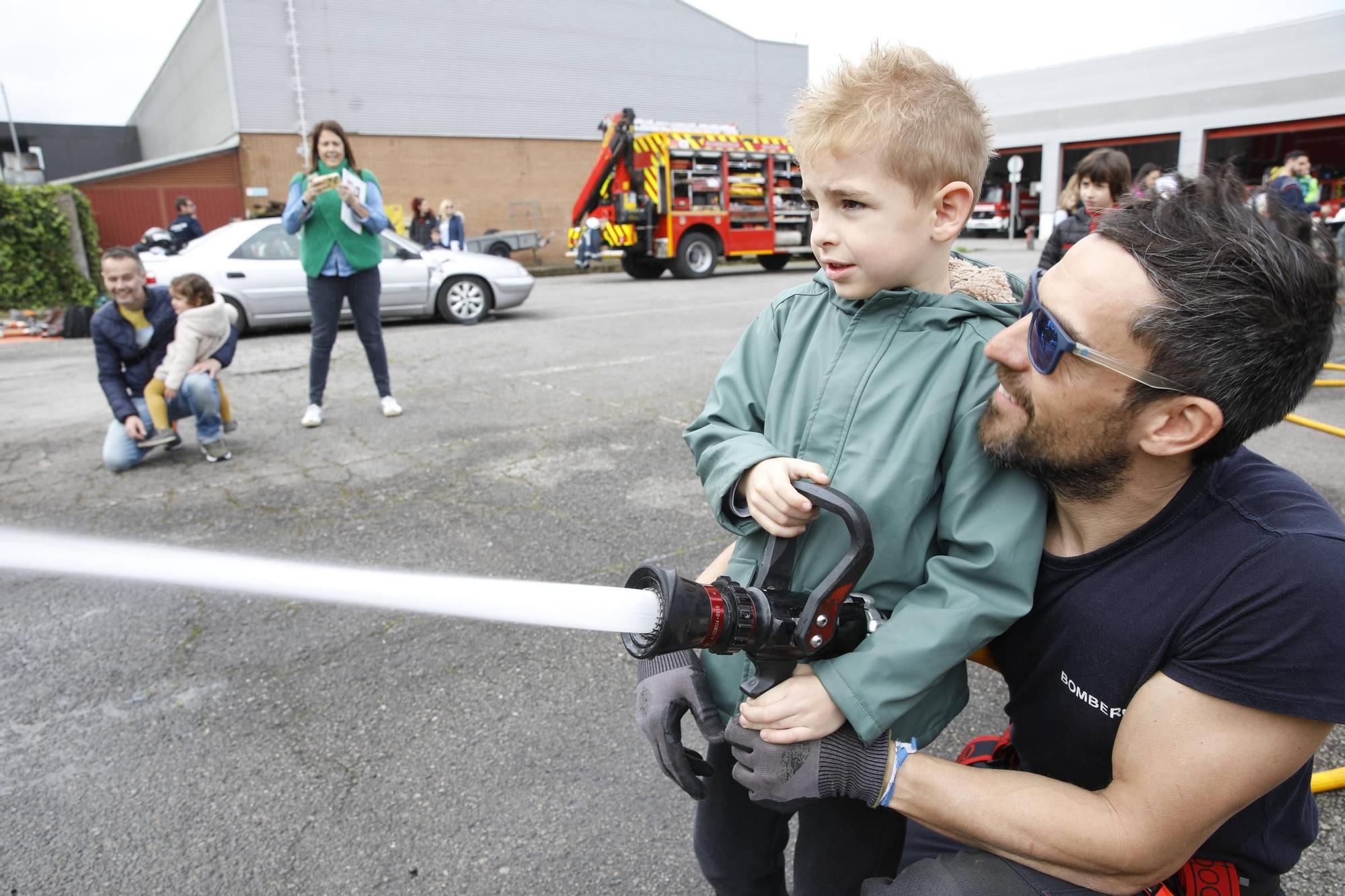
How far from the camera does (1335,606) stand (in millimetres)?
1066

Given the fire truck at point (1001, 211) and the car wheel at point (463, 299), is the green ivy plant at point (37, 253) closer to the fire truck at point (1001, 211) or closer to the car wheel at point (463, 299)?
the car wheel at point (463, 299)

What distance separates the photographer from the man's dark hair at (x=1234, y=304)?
1102mm

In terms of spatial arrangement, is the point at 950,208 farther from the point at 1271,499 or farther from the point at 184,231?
the point at 184,231

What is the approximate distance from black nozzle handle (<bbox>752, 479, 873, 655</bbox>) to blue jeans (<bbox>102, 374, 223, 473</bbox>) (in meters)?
5.36

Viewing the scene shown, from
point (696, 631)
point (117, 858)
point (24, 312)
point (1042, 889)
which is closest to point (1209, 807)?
point (1042, 889)

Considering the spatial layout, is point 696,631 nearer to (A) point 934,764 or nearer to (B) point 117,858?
(A) point 934,764

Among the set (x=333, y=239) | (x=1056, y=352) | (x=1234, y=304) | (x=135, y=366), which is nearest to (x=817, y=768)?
(x=1056, y=352)

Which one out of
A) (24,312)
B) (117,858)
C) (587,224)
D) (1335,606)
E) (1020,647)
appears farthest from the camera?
(587,224)

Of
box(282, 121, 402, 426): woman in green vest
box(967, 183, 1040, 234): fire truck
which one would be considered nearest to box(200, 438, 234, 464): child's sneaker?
box(282, 121, 402, 426): woman in green vest

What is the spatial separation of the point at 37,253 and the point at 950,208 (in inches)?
680

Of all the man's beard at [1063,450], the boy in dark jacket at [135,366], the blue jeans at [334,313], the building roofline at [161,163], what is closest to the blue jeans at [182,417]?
the boy in dark jacket at [135,366]

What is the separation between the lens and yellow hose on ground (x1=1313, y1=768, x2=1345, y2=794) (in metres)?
2.23

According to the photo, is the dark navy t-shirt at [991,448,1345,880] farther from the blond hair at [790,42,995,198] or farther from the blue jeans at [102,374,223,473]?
the blue jeans at [102,374,223,473]

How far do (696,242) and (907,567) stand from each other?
54.5 feet
